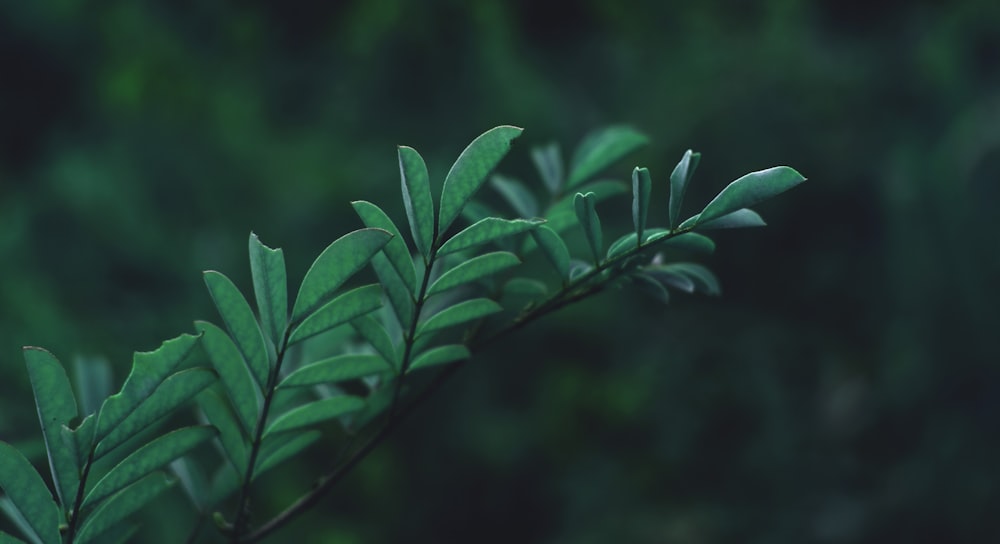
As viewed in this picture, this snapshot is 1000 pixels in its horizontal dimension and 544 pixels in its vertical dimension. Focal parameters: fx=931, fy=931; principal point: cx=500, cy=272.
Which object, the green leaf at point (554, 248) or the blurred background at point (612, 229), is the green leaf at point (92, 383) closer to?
the green leaf at point (554, 248)

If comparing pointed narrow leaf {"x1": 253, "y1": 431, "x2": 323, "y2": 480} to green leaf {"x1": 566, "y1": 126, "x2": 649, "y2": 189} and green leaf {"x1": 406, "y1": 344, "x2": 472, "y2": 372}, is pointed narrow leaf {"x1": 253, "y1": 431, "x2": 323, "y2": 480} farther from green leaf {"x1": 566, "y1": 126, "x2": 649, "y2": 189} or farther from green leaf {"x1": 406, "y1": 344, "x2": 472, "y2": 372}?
green leaf {"x1": 566, "y1": 126, "x2": 649, "y2": 189}

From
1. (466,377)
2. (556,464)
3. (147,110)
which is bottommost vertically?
(556,464)

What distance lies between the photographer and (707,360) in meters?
1.21

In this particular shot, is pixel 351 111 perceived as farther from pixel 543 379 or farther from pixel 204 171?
pixel 543 379

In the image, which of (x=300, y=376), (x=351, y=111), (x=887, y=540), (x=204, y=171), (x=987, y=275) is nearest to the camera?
(x=300, y=376)

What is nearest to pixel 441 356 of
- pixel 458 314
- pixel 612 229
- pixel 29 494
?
pixel 458 314

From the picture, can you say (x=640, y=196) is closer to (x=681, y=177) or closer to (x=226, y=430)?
(x=681, y=177)

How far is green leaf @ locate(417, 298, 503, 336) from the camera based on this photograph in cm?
29

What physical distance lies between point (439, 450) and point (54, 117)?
884 millimetres

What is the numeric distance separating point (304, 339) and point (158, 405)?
0.05m

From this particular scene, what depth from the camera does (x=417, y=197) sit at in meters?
0.26

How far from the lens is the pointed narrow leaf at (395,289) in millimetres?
295

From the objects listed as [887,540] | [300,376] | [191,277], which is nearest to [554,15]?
[191,277]

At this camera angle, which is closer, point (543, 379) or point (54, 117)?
point (543, 379)
